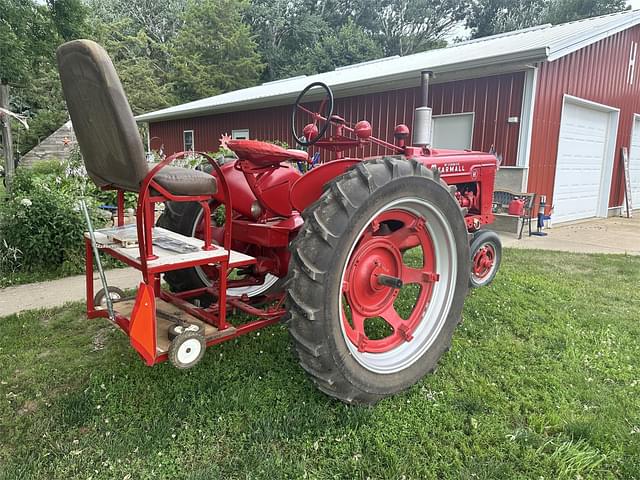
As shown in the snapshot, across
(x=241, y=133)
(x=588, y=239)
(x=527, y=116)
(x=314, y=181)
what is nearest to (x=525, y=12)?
(x=241, y=133)

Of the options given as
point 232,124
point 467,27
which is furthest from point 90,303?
point 467,27

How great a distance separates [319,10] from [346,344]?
37.6 metres

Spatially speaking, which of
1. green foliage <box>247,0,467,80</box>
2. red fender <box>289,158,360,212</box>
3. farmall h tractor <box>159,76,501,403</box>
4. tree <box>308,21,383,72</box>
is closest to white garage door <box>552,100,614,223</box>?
farmall h tractor <box>159,76,501,403</box>

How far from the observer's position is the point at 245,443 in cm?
200

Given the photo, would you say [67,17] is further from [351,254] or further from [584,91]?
[584,91]

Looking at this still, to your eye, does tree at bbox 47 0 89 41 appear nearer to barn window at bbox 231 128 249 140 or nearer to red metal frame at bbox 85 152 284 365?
red metal frame at bbox 85 152 284 365

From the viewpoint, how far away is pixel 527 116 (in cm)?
771

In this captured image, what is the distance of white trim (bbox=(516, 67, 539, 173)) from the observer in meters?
7.56

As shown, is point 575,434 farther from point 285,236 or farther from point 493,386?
point 285,236

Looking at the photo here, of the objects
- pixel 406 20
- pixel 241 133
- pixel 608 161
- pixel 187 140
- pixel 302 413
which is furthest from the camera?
pixel 406 20

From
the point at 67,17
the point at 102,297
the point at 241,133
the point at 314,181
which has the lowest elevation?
the point at 102,297

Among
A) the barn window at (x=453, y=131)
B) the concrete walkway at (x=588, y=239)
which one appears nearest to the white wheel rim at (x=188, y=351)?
the concrete walkway at (x=588, y=239)

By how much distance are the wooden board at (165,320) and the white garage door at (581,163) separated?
8.38 metres

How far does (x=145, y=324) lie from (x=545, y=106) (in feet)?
26.9
